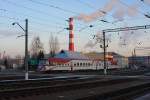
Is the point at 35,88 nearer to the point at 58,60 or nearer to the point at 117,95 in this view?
the point at 117,95

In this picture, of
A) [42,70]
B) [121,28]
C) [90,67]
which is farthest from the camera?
[90,67]

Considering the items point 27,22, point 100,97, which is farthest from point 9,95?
point 27,22

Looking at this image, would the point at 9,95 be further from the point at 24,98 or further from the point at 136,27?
the point at 136,27

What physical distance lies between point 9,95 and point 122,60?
126 metres

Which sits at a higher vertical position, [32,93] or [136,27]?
[136,27]

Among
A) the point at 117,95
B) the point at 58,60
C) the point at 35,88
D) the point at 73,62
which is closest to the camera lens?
the point at 117,95

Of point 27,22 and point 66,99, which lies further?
point 27,22

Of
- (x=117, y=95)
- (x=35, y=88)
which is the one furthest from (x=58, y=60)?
(x=117, y=95)

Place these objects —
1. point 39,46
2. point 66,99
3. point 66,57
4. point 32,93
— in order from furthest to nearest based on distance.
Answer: point 39,46 → point 66,57 → point 32,93 → point 66,99

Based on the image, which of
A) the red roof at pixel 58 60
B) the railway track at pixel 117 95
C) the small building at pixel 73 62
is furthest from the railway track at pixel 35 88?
the small building at pixel 73 62

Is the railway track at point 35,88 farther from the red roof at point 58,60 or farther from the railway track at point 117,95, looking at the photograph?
the red roof at point 58,60

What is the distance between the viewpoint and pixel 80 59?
100125 millimetres

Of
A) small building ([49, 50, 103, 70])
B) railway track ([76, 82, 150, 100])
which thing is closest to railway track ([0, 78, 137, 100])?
railway track ([76, 82, 150, 100])

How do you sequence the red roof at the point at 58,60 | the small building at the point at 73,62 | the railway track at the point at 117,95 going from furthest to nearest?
1. the small building at the point at 73,62
2. the red roof at the point at 58,60
3. the railway track at the point at 117,95
